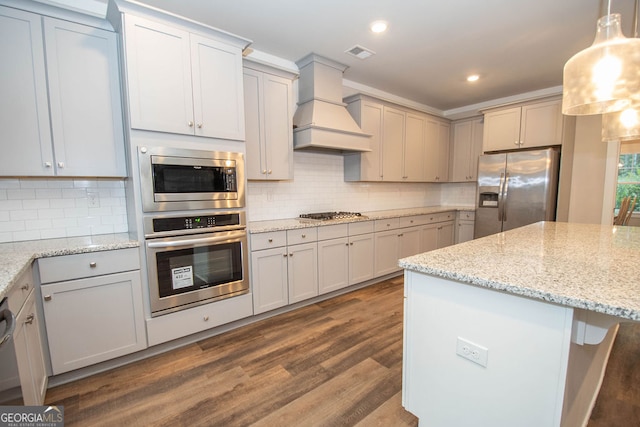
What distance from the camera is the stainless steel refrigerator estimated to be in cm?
386

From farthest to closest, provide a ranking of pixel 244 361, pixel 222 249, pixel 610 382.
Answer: pixel 222 249, pixel 244 361, pixel 610 382

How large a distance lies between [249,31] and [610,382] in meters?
3.82

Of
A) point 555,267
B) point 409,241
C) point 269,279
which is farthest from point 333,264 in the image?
point 555,267

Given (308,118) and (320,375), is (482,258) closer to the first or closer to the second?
(320,375)

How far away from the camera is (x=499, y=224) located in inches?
169

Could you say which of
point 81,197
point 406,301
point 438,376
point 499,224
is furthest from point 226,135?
point 499,224

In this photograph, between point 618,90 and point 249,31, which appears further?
point 249,31

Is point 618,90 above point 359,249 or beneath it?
above

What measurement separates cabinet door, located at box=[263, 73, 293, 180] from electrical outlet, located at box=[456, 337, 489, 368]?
225cm

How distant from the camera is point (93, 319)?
1.96 m

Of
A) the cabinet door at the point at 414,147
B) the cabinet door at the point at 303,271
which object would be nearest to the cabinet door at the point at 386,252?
the cabinet door at the point at 303,271

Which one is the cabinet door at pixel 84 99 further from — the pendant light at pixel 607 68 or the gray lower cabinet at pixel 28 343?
the pendant light at pixel 607 68

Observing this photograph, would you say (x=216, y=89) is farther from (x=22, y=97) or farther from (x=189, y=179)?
(x=22, y=97)

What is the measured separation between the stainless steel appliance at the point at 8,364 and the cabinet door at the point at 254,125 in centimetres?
189
